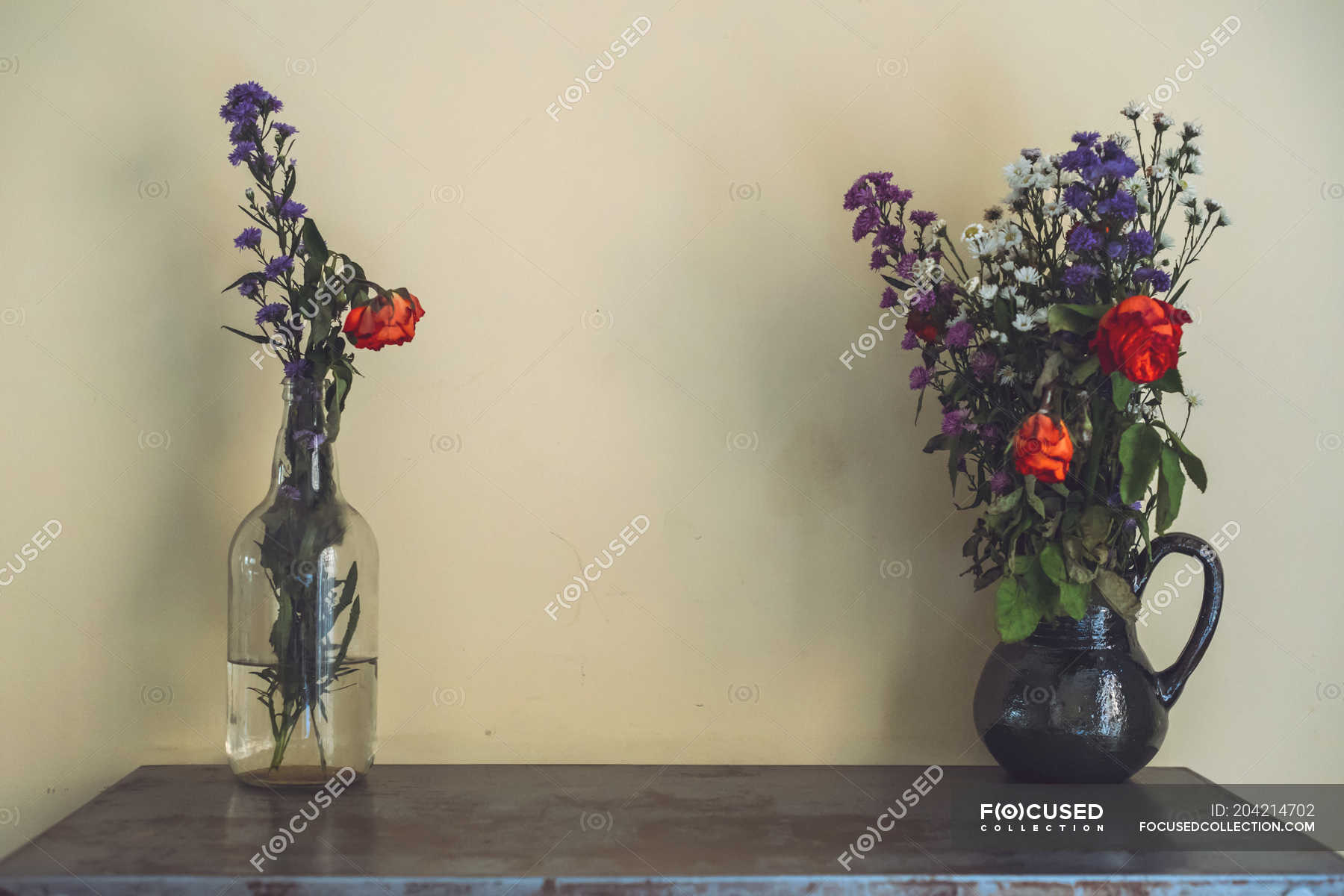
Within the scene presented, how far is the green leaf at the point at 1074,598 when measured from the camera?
3.56 ft

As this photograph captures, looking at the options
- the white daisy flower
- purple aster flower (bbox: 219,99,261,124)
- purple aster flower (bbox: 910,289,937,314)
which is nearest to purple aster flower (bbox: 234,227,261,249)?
purple aster flower (bbox: 219,99,261,124)

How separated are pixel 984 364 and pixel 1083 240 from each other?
0.16 m

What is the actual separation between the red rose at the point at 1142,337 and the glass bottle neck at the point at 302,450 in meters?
0.85

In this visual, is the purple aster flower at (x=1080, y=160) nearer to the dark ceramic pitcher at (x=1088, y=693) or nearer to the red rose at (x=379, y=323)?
the dark ceramic pitcher at (x=1088, y=693)

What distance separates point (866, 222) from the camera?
118cm

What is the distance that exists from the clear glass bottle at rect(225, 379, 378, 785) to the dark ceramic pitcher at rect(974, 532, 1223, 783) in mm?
738

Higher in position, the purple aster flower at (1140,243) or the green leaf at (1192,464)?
the purple aster flower at (1140,243)

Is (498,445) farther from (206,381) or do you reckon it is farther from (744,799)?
(744,799)

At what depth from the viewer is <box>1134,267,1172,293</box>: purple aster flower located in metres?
1.06

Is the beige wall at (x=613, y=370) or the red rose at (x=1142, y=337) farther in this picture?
the beige wall at (x=613, y=370)

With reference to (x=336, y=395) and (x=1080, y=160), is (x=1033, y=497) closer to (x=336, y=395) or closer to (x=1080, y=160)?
(x=1080, y=160)

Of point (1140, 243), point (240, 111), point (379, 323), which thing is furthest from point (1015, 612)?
point (240, 111)

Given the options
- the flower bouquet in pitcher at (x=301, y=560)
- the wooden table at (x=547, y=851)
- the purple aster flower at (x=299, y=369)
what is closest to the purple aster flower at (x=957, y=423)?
the wooden table at (x=547, y=851)

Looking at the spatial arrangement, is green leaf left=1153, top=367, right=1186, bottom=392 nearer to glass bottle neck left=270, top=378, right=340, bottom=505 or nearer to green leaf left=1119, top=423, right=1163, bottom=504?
green leaf left=1119, top=423, right=1163, bottom=504
